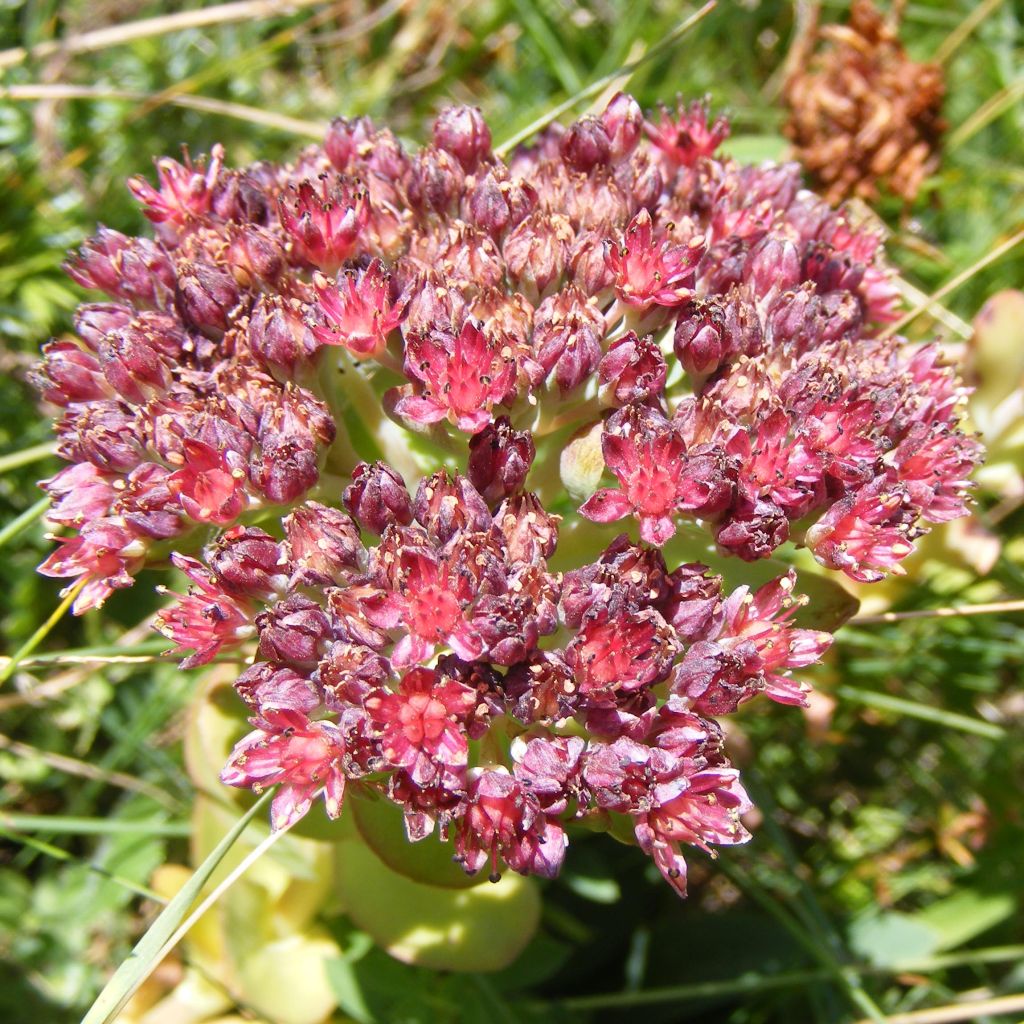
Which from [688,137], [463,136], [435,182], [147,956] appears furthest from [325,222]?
[147,956]

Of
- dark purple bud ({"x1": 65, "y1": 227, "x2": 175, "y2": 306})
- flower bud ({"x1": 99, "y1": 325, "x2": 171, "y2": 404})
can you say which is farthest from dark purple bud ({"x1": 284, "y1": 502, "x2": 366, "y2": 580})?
→ dark purple bud ({"x1": 65, "y1": 227, "x2": 175, "y2": 306})

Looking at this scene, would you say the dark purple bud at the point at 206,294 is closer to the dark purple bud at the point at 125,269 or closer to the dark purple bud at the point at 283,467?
the dark purple bud at the point at 125,269

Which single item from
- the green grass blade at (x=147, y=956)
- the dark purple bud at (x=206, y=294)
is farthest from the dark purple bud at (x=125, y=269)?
the green grass blade at (x=147, y=956)

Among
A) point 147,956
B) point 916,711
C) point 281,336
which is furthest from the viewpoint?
point 916,711

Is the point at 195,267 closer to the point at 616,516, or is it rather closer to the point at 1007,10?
the point at 616,516

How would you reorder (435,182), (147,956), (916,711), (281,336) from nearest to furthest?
1. (147,956)
2. (281,336)
3. (435,182)
4. (916,711)

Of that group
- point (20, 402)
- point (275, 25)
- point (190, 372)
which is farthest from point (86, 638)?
point (275, 25)

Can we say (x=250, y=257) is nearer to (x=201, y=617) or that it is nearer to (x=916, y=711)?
(x=201, y=617)
